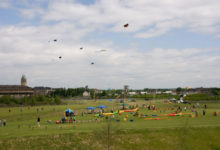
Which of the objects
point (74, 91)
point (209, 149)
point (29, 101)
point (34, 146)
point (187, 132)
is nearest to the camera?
point (34, 146)

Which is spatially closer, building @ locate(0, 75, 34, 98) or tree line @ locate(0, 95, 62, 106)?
tree line @ locate(0, 95, 62, 106)

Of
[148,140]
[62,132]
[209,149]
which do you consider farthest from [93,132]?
[209,149]

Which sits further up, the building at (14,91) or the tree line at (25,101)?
the building at (14,91)

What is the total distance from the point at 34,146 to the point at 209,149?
23415 millimetres

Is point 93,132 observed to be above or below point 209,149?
above

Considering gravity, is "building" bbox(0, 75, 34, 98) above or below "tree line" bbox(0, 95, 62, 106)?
above

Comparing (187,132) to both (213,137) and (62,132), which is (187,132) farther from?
(62,132)

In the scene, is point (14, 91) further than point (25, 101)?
Yes

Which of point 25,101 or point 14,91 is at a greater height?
point 14,91

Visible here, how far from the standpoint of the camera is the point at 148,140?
3316 cm

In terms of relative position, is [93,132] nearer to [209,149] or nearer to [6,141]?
[6,141]

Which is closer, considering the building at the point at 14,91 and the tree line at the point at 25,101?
the tree line at the point at 25,101

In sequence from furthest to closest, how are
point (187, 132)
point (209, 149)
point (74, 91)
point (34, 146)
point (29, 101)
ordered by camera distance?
point (74, 91)
point (29, 101)
point (187, 132)
point (209, 149)
point (34, 146)

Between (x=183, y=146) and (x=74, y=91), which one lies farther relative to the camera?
(x=74, y=91)
